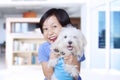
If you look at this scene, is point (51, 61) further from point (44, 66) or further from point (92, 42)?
point (92, 42)

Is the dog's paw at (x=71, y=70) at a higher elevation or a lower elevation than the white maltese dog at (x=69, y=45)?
lower

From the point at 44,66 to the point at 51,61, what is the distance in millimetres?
53

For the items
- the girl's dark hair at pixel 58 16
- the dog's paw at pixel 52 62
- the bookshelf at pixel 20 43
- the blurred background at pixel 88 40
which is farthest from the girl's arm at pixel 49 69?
the bookshelf at pixel 20 43

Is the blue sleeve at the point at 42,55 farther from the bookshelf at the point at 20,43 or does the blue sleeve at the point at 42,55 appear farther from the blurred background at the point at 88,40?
the bookshelf at the point at 20,43

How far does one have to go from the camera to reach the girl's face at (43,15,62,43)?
0.87m

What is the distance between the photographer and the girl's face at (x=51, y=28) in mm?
875

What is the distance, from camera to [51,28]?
2.87 feet

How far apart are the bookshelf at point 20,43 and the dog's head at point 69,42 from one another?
214 inches

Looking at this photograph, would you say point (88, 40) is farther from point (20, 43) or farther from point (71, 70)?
point (71, 70)

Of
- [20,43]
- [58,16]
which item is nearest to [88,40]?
[20,43]

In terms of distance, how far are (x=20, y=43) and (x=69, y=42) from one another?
223 inches

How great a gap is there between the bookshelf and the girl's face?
541 cm

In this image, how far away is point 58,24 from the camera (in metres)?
0.89

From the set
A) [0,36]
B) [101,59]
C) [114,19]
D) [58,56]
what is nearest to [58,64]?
[58,56]
